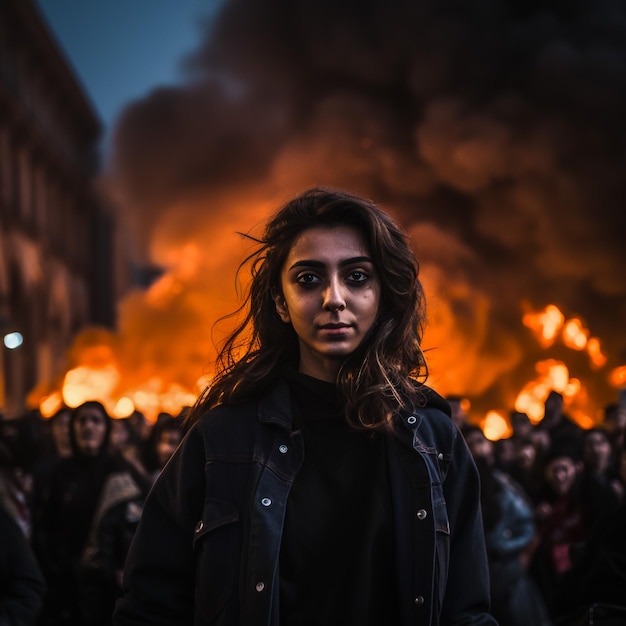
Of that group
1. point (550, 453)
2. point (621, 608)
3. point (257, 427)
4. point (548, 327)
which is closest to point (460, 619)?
point (257, 427)

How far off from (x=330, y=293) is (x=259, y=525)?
0.48 metres

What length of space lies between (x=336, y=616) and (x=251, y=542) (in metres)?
0.22

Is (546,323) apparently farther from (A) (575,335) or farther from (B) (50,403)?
(B) (50,403)

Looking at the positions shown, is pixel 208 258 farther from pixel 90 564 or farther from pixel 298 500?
pixel 298 500

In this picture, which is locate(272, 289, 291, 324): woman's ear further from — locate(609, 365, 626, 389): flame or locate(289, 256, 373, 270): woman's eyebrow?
locate(609, 365, 626, 389): flame

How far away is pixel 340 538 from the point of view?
192cm

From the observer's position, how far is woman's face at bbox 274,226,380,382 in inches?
79.0

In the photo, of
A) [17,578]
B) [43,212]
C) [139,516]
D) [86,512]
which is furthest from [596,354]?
[17,578]

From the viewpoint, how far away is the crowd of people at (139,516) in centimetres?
324

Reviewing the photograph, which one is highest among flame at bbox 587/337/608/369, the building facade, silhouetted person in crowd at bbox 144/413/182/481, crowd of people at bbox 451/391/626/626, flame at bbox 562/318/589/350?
the building facade

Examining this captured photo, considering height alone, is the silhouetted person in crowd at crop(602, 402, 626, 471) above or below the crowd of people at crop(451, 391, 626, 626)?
above

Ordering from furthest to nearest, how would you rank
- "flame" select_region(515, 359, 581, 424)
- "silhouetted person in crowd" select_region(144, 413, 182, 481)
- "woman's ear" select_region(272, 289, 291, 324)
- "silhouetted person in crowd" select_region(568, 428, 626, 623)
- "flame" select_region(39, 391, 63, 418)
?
1. "flame" select_region(515, 359, 581, 424)
2. "flame" select_region(39, 391, 63, 418)
3. "silhouetted person in crowd" select_region(144, 413, 182, 481)
4. "silhouetted person in crowd" select_region(568, 428, 626, 623)
5. "woman's ear" select_region(272, 289, 291, 324)

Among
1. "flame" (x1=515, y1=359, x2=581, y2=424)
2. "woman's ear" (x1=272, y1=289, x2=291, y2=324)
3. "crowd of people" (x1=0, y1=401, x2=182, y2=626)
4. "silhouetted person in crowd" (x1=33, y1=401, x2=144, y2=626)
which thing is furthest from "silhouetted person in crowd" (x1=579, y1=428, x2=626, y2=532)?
"flame" (x1=515, y1=359, x2=581, y2=424)

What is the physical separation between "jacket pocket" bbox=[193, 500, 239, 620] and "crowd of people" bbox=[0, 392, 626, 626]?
126 cm
